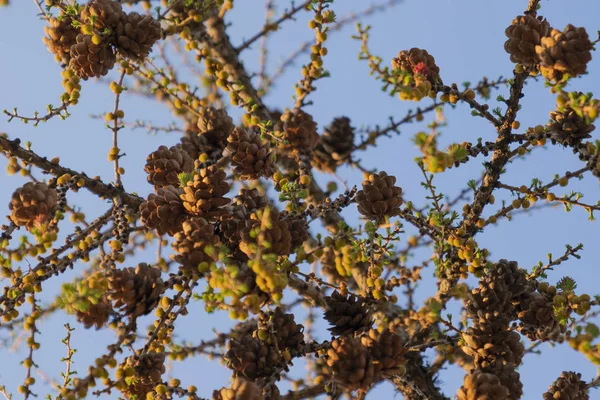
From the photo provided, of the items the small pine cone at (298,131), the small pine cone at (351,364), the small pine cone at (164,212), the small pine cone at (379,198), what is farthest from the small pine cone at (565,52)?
the small pine cone at (164,212)

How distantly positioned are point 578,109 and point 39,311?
279cm

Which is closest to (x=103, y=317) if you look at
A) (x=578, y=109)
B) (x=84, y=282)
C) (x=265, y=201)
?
(x=84, y=282)

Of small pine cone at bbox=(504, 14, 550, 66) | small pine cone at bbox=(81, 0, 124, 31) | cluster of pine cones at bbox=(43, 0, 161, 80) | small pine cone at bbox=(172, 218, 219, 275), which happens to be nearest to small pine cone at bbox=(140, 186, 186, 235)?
small pine cone at bbox=(172, 218, 219, 275)

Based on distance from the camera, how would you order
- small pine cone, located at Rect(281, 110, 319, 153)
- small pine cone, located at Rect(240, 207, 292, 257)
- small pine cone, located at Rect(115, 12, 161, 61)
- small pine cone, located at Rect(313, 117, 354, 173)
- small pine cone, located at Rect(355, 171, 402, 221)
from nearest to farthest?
small pine cone, located at Rect(240, 207, 292, 257), small pine cone, located at Rect(355, 171, 402, 221), small pine cone, located at Rect(115, 12, 161, 61), small pine cone, located at Rect(281, 110, 319, 153), small pine cone, located at Rect(313, 117, 354, 173)

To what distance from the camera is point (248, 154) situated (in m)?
3.34

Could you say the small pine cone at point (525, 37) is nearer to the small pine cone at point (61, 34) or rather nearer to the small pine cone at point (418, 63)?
the small pine cone at point (418, 63)

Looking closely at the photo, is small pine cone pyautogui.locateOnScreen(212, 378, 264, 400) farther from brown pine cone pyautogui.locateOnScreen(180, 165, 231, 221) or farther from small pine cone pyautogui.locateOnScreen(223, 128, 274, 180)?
small pine cone pyautogui.locateOnScreen(223, 128, 274, 180)

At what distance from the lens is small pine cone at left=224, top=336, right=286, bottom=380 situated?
2.98 meters

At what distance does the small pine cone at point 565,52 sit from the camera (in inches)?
110

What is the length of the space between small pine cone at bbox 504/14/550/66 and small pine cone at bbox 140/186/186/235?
6.13 ft

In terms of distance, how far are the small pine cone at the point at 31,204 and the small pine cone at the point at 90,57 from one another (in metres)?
0.88

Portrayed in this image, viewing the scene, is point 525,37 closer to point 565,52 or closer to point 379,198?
point 565,52

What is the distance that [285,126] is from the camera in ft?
13.8

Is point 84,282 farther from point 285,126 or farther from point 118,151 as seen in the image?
point 285,126
